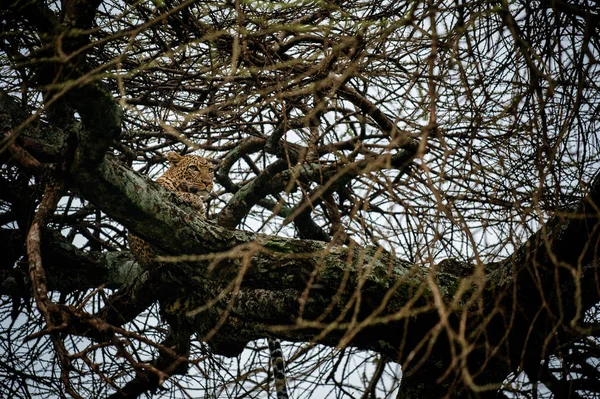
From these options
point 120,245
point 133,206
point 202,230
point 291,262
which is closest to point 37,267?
point 133,206

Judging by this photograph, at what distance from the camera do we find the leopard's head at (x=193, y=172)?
16.1ft

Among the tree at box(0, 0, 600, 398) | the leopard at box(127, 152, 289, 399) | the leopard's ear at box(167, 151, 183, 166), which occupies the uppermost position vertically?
the leopard's ear at box(167, 151, 183, 166)

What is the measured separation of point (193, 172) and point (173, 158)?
223mm

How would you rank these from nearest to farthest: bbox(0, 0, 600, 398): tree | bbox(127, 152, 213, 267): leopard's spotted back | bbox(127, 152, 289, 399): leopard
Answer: bbox(0, 0, 600, 398): tree
bbox(127, 152, 289, 399): leopard
bbox(127, 152, 213, 267): leopard's spotted back

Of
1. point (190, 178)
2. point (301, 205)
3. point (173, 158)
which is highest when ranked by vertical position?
point (173, 158)

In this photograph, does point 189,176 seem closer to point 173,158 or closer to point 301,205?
point 173,158

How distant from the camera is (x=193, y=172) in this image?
498 centimetres

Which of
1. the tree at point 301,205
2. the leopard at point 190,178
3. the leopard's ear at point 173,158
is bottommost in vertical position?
the tree at point 301,205

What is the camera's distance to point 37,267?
194cm

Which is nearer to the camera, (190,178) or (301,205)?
(301,205)

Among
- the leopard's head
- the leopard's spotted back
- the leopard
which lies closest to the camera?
the leopard

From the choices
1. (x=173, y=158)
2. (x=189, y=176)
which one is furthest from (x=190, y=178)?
(x=173, y=158)

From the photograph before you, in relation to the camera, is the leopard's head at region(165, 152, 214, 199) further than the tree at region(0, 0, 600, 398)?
Yes

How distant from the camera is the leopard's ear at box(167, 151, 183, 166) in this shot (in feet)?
15.9
